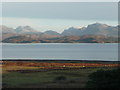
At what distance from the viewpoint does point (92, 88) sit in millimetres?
30922

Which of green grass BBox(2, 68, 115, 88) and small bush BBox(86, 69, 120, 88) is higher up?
small bush BBox(86, 69, 120, 88)

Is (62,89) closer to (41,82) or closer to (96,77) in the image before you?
(96,77)

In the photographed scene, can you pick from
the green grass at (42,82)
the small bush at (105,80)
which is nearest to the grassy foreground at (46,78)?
the green grass at (42,82)

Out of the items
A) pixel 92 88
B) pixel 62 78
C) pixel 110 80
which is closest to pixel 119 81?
pixel 110 80

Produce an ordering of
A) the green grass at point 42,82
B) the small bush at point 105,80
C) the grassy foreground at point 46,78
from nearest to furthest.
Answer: the small bush at point 105,80, the green grass at point 42,82, the grassy foreground at point 46,78

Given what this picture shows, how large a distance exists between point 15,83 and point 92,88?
13.4 m

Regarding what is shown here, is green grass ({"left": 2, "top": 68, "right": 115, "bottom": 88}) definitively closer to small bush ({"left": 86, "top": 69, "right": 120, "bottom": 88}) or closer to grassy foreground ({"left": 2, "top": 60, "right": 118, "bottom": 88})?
grassy foreground ({"left": 2, "top": 60, "right": 118, "bottom": 88})

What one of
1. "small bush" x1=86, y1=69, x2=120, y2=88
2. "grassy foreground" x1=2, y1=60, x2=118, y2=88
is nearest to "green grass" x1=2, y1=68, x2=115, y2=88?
"grassy foreground" x1=2, y1=60, x2=118, y2=88

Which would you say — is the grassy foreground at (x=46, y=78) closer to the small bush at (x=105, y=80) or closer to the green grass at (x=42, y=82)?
the green grass at (x=42, y=82)

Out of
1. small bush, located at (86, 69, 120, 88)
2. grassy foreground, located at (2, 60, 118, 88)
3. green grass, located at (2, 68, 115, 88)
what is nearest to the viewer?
small bush, located at (86, 69, 120, 88)

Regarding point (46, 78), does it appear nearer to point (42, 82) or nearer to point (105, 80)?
point (42, 82)

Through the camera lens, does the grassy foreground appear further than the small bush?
Yes

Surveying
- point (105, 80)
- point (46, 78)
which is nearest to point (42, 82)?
point (46, 78)

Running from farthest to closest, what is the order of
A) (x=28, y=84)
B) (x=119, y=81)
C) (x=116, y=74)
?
(x=28, y=84), (x=116, y=74), (x=119, y=81)
